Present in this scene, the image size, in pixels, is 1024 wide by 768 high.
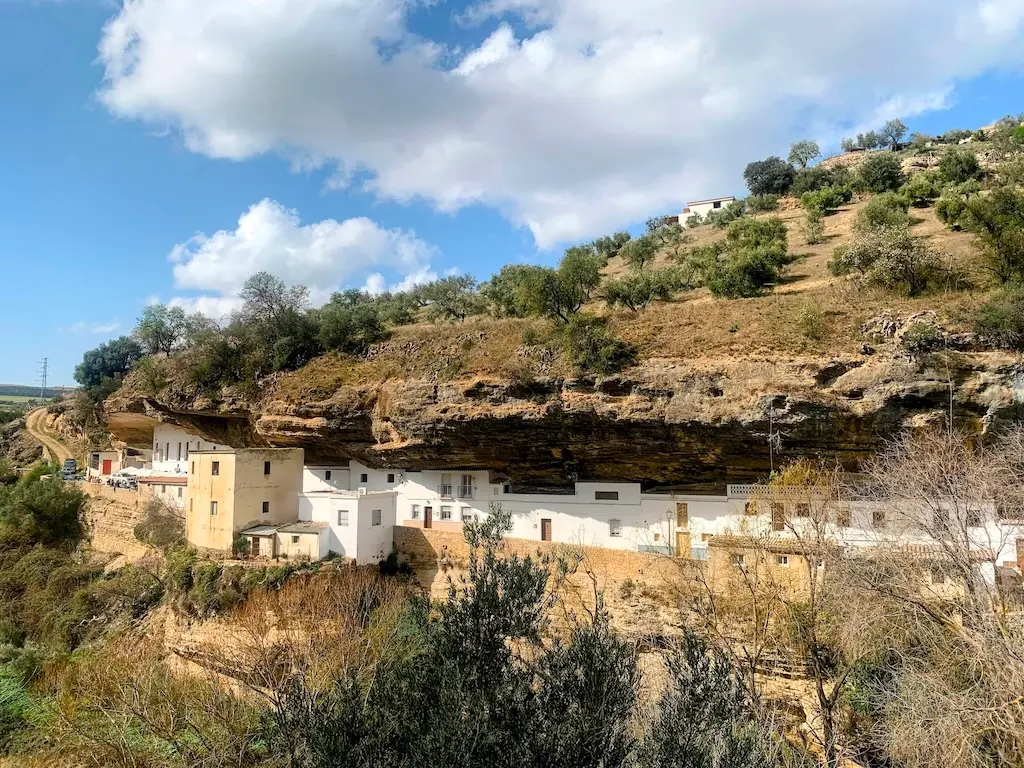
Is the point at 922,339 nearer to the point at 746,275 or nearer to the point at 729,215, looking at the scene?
the point at 746,275

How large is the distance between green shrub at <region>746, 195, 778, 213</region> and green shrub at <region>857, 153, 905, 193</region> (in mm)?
5479

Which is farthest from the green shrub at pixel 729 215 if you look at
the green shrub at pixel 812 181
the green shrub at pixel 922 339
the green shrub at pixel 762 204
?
the green shrub at pixel 922 339

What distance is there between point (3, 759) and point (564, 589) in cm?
1272

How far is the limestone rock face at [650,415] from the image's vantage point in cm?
1547

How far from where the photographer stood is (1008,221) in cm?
1856

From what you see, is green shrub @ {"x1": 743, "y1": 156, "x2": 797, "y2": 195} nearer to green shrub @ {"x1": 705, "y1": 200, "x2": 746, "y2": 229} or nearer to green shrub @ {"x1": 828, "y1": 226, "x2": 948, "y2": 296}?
green shrub @ {"x1": 705, "y1": 200, "x2": 746, "y2": 229}

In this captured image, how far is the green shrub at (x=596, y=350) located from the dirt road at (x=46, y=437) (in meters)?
36.9

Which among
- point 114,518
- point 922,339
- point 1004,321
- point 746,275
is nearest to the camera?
point 1004,321

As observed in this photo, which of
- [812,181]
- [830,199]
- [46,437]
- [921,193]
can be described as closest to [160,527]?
[46,437]

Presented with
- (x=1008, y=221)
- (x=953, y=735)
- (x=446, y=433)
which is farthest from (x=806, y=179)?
(x=953, y=735)

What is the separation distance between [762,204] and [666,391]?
32.6 m

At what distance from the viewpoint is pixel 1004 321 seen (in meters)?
14.8

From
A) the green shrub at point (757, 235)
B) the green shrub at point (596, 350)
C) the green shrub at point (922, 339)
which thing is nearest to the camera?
the green shrub at point (922, 339)

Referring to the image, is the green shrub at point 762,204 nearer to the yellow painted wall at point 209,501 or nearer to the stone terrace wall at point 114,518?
the yellow painted wall at point 209,501
